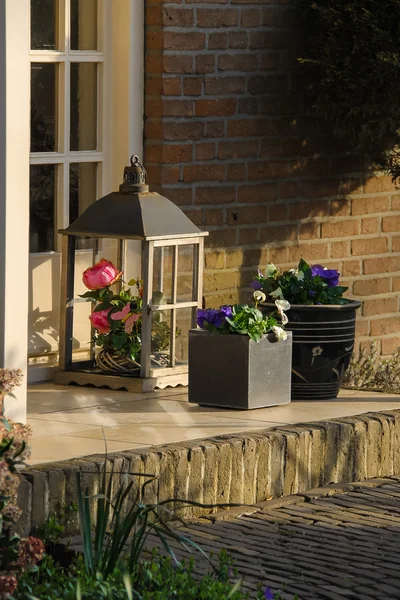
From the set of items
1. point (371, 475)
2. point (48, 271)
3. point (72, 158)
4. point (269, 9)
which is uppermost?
point (269, 9)

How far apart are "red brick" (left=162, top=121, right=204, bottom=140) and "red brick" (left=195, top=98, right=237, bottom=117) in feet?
0.22

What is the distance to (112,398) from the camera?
6.70 meters

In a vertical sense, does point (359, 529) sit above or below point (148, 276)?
below

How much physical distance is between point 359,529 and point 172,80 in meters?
2.91

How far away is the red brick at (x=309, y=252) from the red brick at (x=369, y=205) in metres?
0.33

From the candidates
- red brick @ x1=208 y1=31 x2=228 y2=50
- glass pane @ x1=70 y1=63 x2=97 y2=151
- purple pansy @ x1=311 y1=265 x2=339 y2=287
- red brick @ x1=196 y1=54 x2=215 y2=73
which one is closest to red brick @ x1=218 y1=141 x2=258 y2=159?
red brick @ x1=196 y1=54 x2=215 y2=73

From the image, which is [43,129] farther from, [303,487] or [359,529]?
[359,529]

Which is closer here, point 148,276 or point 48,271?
point 148,276

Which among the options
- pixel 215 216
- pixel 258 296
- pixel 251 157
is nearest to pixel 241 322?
pixel 258 296

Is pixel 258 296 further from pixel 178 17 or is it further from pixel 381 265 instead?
pixel 381 265

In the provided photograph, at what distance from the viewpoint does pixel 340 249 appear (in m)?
8.54

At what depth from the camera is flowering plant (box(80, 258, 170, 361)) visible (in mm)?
6980

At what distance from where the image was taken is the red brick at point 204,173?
297 inches

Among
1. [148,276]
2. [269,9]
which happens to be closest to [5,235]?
[148,276]
